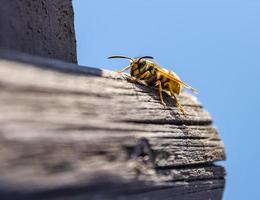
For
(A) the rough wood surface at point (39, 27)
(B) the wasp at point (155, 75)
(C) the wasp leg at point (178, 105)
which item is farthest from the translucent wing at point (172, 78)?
(A) the rough wood surface at point (39, 27)

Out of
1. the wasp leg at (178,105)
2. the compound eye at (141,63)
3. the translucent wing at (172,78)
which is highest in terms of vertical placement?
the compound eye at (141,63)

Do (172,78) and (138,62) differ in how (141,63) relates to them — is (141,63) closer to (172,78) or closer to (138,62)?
(138,62)

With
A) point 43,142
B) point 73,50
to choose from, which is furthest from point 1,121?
point 73,50

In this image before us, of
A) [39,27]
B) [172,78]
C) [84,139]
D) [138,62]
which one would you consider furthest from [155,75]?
[84,139]

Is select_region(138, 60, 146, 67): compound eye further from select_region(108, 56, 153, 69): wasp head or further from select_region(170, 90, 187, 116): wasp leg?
select_region(170, 90, 187, 116): wasp leg

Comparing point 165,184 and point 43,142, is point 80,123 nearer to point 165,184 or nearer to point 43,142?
point 43,142

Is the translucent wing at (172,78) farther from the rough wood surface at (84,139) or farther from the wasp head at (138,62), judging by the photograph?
the rough wood surface at (84,139)
